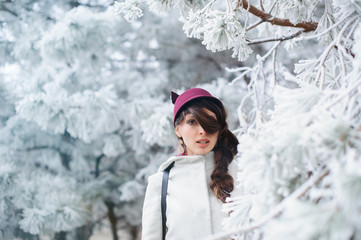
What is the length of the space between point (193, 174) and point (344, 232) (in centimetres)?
89

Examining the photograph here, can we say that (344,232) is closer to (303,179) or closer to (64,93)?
(303,179)

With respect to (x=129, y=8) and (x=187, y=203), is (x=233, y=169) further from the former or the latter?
(x=129, y=8)

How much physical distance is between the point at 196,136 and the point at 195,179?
0.19 metres

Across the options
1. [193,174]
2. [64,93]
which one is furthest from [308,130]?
[64,93]

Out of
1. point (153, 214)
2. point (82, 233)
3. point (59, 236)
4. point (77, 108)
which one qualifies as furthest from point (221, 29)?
point (82, 233)

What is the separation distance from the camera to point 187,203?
4.25 feet

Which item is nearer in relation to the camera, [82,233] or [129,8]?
[129,8]

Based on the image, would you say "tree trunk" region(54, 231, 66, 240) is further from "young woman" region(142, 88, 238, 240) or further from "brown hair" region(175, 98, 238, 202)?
"brown hair" region(175, 98, 238, 202)

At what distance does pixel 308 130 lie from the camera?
24.4 inches

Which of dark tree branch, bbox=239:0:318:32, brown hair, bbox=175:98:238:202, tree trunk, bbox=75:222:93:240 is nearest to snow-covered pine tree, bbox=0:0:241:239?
tree trunk, bbox=75:222:93:240

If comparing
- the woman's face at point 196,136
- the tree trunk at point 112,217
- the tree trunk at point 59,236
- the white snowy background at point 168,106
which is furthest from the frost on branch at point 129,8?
the tree trunk at point 112,217

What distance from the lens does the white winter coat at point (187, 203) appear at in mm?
1261

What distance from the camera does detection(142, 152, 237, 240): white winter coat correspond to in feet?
4.14

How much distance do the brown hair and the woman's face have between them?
0.02 meters
